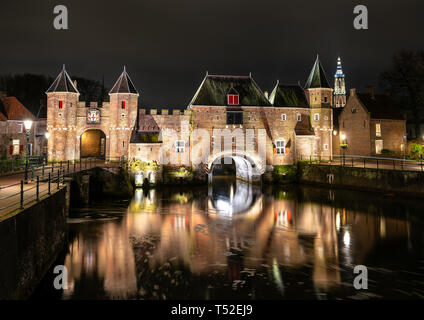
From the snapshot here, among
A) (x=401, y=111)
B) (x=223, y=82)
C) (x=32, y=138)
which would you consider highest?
(x=223, y=82)

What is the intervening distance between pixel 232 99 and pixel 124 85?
10831mm

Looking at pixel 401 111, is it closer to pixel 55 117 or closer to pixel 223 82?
pixel 223 82

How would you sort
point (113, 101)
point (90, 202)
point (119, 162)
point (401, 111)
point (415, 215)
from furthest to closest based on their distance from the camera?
point (401, 111), point (113, 101), point (119, 162), point (90, 202), point (415, 215)

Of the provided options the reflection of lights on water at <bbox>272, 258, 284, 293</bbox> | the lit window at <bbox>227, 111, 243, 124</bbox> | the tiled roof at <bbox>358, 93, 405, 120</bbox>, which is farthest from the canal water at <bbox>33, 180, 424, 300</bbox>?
the tiled roof at <bbox>358, 93, 405, 120</bbox>

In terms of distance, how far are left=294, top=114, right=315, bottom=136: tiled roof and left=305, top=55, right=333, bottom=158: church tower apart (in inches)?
16.6

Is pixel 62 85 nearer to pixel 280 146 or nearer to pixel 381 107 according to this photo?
pixel 280 146

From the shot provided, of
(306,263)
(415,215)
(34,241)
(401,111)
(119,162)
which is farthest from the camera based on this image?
(401,111)

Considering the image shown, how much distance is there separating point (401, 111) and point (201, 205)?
98.1 feet

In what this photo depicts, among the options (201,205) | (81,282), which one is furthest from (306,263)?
(201,205)

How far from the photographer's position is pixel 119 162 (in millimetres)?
28234

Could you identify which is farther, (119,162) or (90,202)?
(119,162)

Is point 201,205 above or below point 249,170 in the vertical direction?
below

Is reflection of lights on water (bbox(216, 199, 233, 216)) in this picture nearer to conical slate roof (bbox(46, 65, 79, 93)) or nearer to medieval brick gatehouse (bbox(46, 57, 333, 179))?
medieval brick gatehouse (bbox(46, 57, 333, 179))

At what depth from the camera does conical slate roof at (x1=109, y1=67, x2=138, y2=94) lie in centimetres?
3035
